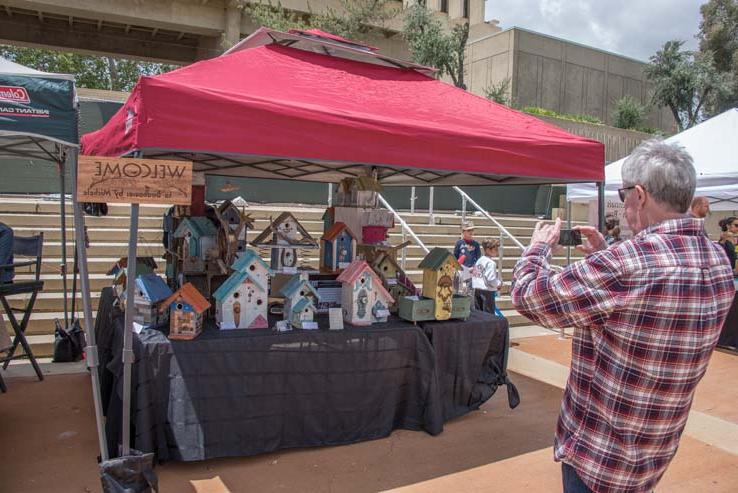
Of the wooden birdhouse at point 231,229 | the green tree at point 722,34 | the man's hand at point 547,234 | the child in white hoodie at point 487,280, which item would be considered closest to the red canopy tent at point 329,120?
the wooden birdhouse at point 231,229

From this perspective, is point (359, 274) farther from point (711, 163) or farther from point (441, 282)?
point (711, 163)

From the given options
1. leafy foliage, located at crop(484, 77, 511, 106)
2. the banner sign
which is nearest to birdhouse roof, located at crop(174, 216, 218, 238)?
the banner sign

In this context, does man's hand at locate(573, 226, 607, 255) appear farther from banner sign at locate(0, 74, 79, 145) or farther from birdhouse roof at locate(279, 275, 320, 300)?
banner sign at locate(0, 74, 79, 145)

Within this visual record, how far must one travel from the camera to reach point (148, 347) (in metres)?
3.14

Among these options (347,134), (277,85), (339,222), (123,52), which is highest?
(123,52)

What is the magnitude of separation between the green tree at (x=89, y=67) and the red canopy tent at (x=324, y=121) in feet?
86.6

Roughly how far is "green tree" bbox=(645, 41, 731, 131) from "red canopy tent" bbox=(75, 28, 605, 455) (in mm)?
25288

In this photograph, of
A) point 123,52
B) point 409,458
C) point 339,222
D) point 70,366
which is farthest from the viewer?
point 123,52

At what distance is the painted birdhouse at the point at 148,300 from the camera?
11.3 feet

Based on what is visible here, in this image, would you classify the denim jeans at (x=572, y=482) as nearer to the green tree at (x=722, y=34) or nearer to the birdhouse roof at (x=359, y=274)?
the birdhouse roof at (x=359, y=274)

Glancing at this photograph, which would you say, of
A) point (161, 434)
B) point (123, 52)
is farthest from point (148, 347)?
point (123, 52)

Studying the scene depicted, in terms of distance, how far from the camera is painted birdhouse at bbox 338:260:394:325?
3793 millimetres

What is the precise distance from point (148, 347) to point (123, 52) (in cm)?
2243

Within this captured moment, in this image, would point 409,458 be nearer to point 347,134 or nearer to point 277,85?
point 347,134
